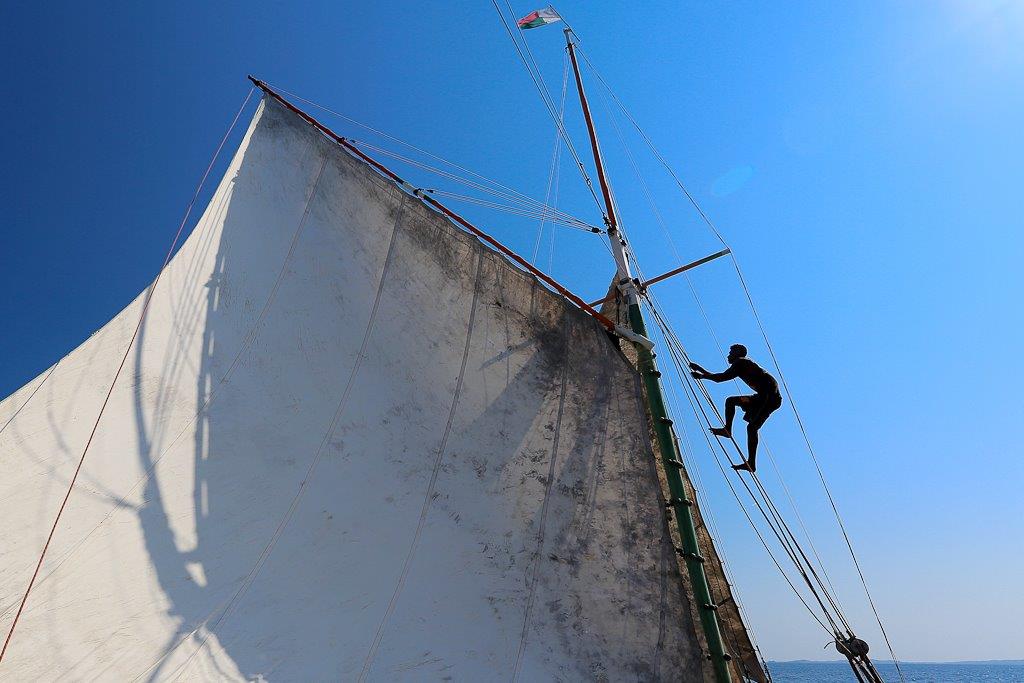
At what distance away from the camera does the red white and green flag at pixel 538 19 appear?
1251cm

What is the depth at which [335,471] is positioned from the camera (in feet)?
22.7

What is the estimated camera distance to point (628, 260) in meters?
11.4

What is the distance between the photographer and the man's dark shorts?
898 centimetres

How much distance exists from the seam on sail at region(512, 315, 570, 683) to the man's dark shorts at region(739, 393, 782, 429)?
9.01ft

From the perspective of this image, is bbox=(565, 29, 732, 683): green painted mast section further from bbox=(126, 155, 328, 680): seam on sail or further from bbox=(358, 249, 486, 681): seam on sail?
bbox=(126, 155, 328, 680): seam on sail

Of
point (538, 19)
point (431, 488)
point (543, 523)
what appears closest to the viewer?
point (431, 488)

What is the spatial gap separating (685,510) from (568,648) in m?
2.44

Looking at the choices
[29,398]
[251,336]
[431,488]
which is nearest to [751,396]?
[431,488]

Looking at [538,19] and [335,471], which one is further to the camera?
[538,19]

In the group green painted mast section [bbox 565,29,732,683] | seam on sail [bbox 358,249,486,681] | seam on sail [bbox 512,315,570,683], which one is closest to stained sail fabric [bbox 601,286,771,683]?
green painted mast section [bbox 565,29,732,683]

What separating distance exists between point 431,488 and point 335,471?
113 cm

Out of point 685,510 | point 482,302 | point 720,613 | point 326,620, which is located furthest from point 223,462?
point 720,613

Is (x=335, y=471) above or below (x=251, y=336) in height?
below

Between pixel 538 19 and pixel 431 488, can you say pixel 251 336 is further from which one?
pixel 538 19
